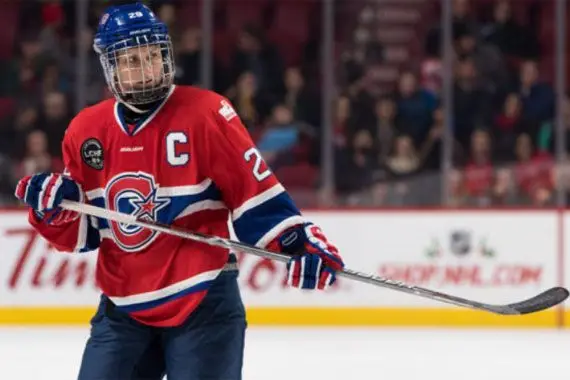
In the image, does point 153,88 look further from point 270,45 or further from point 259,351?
point 270,45

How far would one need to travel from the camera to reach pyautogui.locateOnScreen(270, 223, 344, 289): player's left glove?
7.69 feet

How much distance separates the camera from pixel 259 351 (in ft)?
15.9

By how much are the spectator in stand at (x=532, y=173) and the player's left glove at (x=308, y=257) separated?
407cm

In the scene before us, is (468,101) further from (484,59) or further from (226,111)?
(226,111)

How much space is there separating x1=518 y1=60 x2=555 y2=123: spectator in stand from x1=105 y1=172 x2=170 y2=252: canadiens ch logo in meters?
4.64

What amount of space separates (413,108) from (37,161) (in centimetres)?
A: 211

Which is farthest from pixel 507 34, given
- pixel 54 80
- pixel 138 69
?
pixel 138 69

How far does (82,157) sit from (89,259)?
3.45 meters

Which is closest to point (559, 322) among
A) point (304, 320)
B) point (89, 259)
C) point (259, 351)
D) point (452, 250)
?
point (452, 250)

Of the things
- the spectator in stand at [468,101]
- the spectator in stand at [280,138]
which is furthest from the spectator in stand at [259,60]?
the spectator in stand at [468,101]

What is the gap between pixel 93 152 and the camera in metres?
2.34

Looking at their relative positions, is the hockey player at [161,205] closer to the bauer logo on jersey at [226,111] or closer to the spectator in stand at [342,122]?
the bauer logo on jersey at [226,111]

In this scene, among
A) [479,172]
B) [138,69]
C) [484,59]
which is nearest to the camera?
[138,69]

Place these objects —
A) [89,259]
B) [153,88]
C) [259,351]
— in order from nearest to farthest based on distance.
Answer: [153,88], [259,351], [89,259]
